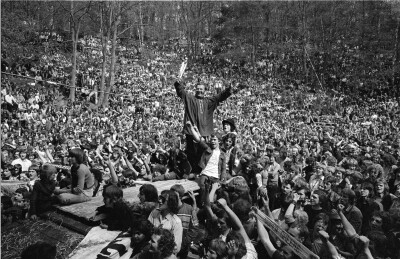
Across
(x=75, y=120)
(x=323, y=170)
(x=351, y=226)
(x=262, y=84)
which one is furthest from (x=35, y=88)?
(x=351, y=226)

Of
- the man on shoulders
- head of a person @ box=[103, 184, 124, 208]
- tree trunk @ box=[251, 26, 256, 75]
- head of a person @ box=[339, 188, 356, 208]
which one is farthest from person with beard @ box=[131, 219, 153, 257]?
tree trunk @ box=[251, 26, 256, 75]

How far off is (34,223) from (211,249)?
2.69m

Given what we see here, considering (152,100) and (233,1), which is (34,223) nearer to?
(152,100)

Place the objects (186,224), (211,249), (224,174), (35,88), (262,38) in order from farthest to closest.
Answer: (262,38) < (35,88) < (224,174) < (186,224) < (211,249)

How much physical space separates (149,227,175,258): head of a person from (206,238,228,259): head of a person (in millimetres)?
368

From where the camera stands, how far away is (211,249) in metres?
4.09

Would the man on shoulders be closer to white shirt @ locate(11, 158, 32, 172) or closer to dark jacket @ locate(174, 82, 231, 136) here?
dark jacket @ locate(174, 82, 231, 136)

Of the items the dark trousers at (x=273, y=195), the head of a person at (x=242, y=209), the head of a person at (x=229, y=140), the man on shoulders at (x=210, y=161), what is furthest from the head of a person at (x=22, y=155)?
the head of a person at (x=242, y=209)

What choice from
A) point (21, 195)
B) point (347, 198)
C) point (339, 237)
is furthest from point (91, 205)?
point (347, 198)

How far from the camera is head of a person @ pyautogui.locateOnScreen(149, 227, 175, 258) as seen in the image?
12.8ft

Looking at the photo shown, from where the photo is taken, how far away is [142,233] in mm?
4223

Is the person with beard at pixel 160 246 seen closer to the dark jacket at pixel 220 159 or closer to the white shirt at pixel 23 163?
the dark jacket at pixel 220 159

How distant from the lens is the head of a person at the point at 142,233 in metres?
4.22

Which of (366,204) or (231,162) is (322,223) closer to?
(366,204)
